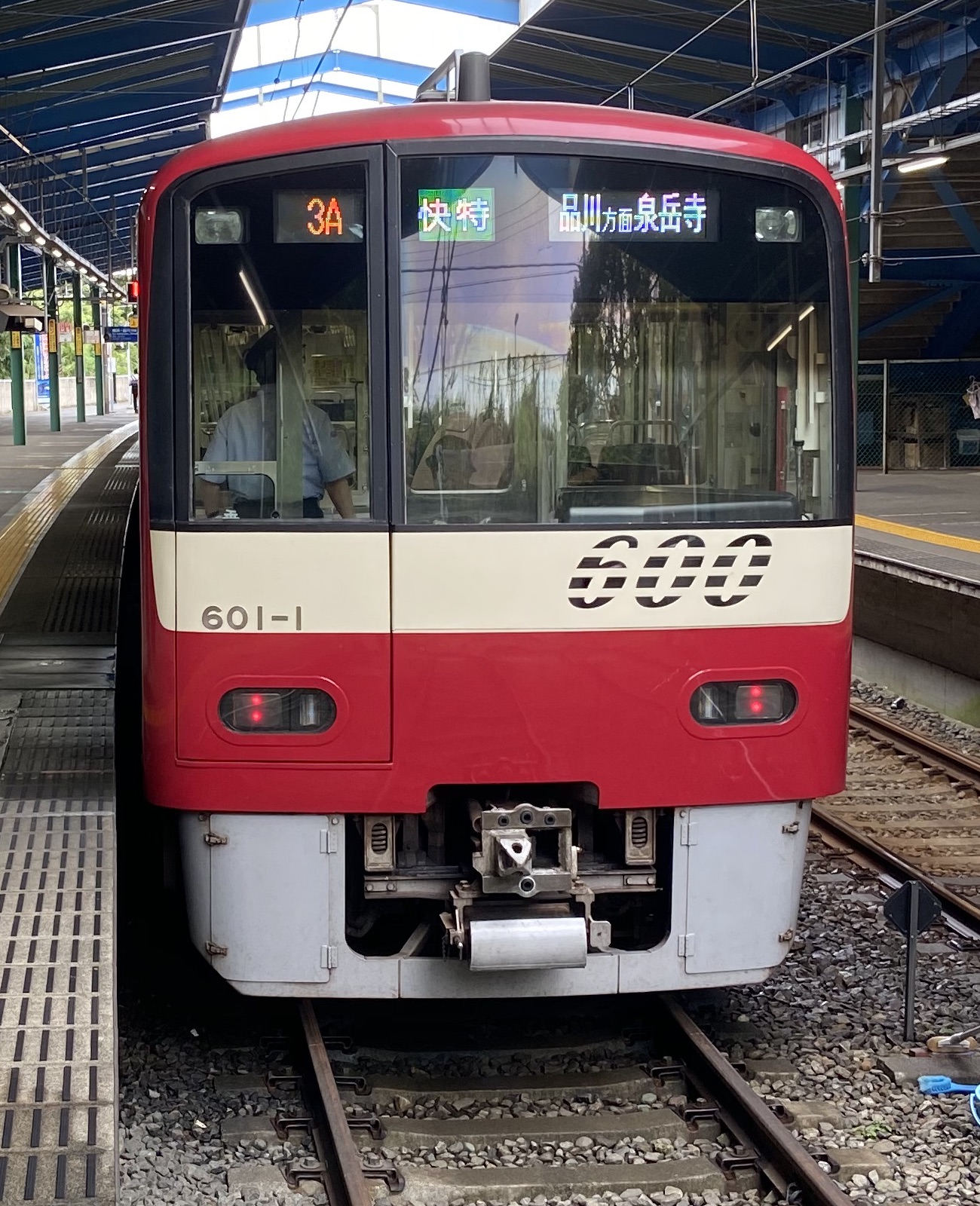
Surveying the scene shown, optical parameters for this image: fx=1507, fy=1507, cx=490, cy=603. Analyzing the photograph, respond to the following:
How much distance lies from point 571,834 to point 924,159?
12.0 metres

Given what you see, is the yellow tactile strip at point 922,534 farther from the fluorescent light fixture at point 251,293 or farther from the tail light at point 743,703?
the fluorescent light fixture at point 251,293

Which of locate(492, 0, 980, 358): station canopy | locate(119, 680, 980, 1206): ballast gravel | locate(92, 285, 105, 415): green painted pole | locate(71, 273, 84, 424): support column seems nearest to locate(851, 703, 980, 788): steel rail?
locate(119, 680, 980, 1206): ballast gravel

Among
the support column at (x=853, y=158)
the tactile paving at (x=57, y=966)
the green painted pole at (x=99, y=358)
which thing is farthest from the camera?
the green painted pole at (x=99, y=358)

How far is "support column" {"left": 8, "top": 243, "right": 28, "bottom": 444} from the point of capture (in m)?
25.1

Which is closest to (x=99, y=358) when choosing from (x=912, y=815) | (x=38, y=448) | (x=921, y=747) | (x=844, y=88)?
(x=38, y=448)

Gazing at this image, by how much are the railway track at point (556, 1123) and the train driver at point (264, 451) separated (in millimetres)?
1709

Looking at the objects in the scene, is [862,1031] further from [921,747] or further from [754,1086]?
[921,747]

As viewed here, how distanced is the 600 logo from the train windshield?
0.08 meters

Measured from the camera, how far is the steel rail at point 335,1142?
12.6ft

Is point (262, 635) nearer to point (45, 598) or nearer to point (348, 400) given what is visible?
point (348, 400)

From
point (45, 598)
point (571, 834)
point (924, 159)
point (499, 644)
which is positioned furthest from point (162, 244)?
point (924, 159)

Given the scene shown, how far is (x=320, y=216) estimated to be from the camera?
426cm

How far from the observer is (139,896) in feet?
21.7

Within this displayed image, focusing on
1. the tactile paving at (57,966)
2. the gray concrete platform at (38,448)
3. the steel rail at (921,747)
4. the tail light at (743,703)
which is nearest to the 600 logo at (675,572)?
the tail light at (743,703)
